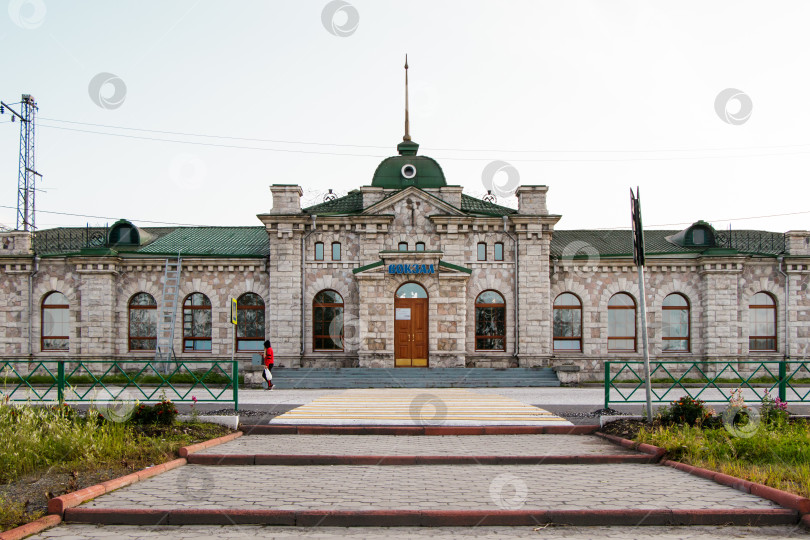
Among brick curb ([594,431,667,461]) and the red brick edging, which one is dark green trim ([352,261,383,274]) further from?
the red brick edging

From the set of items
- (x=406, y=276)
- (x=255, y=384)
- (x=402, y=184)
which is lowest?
(x=255, y=384)

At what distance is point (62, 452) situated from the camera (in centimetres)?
990

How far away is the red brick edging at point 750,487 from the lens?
736 centimetres

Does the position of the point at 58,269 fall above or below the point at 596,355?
above

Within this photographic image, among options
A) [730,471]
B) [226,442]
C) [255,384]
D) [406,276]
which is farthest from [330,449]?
[406,276]

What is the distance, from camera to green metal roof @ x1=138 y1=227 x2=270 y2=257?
30.3 meters

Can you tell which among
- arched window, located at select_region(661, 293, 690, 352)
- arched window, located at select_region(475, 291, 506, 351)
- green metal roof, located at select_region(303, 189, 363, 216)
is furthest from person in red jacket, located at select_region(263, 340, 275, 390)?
arched window, located at select_region(661, 293, 690, 352)

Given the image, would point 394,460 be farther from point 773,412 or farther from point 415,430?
point 773,412

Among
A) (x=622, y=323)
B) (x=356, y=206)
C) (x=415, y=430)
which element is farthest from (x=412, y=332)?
(x=415, y=430)

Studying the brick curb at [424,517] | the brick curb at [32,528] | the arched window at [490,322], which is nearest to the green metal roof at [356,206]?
the arched window at [490,322]

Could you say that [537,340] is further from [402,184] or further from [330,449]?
[330,449]

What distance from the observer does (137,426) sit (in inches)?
471

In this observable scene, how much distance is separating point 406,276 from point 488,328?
4.54 meters

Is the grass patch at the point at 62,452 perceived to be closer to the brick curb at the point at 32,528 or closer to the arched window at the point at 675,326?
the brick curb at the point at 32,528
